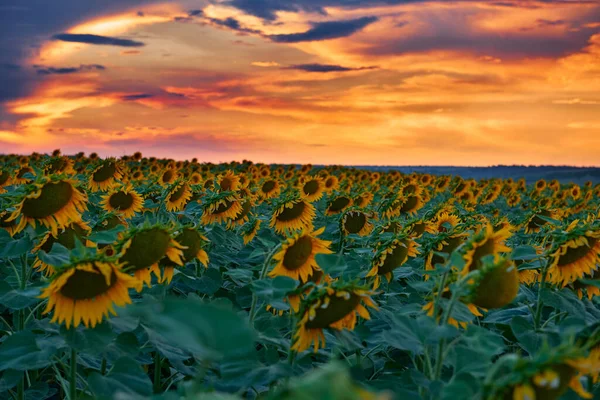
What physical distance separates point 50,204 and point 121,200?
2680 millimetres

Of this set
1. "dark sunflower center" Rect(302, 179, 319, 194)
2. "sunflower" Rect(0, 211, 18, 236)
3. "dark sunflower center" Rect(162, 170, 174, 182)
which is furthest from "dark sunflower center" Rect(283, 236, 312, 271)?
"dark sunflower center" Rect(162, 170, 174, 182)

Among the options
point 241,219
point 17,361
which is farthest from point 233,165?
point 17,361

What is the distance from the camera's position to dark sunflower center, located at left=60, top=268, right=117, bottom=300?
251 centimetres

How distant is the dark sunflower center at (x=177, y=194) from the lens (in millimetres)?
6988

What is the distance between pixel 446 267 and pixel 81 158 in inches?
850

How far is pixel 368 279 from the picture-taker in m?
→ 4.36

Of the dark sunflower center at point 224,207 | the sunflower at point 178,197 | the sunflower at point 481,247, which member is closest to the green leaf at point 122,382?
the sunflower at point 481,247

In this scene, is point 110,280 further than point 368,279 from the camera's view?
No

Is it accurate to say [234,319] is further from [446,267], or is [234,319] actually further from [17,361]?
[17,361]

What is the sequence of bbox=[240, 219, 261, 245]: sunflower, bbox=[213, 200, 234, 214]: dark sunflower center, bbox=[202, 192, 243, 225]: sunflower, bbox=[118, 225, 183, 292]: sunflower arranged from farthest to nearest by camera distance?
bbox=[213, 200, 234, 214]: dark sunflower center
bbox=[202, 192, 243, 225]: sunflower
bbox=[240, 219, 261, 245]: sunflower
bbox=[118, 225, 183, 292]: sunflower

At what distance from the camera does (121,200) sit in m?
6.31

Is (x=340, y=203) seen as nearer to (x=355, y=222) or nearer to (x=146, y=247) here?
(x=355, y=222)

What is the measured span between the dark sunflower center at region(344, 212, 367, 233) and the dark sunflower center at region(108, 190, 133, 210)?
228cm

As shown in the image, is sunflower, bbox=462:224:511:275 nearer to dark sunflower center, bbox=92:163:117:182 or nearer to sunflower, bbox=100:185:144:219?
sunflower, bbox=100:185:144:219
